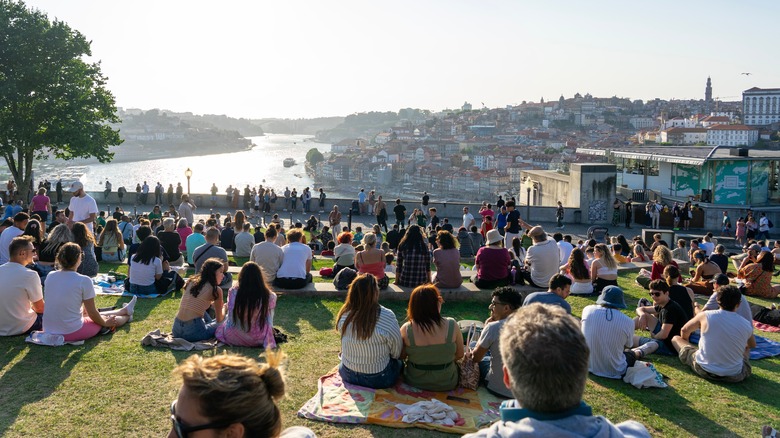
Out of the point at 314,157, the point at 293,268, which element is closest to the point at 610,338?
the point at 293,268

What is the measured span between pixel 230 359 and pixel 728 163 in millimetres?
30375

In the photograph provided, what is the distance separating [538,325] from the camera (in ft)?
7.02

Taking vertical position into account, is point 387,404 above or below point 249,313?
below

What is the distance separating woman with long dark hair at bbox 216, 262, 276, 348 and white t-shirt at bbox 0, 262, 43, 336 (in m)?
1.82

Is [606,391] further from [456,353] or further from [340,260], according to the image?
[340,260]

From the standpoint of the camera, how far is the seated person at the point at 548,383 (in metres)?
2.08

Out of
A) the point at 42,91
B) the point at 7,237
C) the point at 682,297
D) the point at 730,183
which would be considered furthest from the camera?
the point at 730,183

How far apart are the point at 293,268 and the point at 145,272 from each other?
1.87 m

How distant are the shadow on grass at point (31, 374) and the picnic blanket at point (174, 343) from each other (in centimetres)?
54

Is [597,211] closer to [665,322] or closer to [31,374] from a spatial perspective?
[665,322]

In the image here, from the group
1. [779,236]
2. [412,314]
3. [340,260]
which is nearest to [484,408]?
[412,314]

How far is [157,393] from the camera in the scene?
16.8 ft

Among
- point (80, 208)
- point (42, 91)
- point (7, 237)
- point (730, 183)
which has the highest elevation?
point (42, 91)

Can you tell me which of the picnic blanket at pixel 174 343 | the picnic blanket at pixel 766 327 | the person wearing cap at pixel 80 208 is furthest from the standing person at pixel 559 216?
the picnic blanket at pixel 174 343
